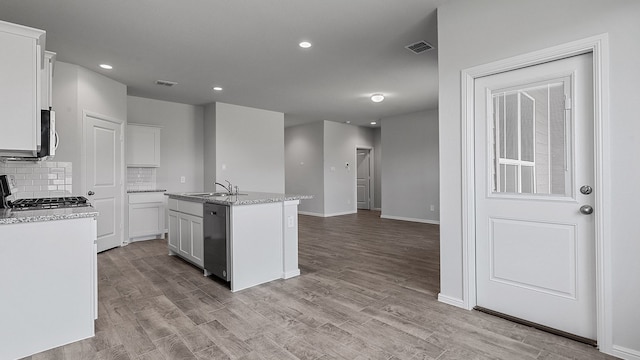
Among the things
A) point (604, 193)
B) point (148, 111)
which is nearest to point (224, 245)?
point (604, 193)

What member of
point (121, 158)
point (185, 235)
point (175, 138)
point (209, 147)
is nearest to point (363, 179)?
point (209, 147)

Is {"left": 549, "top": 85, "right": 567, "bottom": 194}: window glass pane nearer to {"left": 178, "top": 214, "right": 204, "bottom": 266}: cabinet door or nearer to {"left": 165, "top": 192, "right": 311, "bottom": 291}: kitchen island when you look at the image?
{"left": 165, "top": 192, "right": 311, "bottom": 291}: kitchen island

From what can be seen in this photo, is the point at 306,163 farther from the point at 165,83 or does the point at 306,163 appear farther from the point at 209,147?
the point at 165,83

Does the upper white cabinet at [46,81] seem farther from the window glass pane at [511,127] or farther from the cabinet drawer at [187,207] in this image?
the window glass pane at [511,127]

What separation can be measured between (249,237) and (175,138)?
4.09m

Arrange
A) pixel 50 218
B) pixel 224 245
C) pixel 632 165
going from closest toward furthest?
pixel 632 165 < pixel 50 218 < pixel 224 245

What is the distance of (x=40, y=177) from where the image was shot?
4.02m

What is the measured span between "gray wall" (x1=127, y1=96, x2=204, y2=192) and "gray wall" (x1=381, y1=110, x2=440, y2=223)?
454cm

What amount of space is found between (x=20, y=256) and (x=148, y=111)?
4.69 meters

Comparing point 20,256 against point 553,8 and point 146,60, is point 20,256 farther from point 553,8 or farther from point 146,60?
point 553,8

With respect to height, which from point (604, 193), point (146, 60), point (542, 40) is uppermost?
point (146, 60)

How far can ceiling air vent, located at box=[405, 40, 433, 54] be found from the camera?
367 centimetres

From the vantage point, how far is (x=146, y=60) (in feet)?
13.6

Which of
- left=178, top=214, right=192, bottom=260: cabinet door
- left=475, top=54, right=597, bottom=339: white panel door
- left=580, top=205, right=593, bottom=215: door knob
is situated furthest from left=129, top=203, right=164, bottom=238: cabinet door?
left=580, top=205, right=593, bottom=215: door knob
